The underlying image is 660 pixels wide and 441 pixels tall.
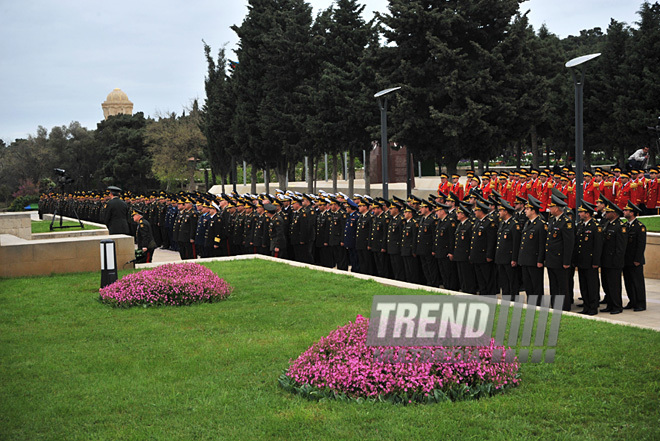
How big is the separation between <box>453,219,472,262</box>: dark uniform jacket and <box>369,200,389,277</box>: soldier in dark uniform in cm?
224

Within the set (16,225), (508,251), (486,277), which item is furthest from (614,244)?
(16,225)

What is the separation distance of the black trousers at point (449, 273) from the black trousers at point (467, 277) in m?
0.33

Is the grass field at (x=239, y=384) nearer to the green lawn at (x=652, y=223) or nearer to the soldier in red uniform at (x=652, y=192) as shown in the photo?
the green lawn at (x=652, y=223)

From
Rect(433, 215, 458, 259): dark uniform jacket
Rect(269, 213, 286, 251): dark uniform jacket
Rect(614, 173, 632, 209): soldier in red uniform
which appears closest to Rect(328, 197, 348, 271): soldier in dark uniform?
Rect(269, 213, 286, 251): dark uniform jacket

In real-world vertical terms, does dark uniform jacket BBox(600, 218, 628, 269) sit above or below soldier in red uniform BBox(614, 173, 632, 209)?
below

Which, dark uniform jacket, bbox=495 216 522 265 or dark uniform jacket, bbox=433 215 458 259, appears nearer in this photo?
dark uniform jacket, bbox=495 216 522 265

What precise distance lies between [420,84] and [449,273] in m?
17.4

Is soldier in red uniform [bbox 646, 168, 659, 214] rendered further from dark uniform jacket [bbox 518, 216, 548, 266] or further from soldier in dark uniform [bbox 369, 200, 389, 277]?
dark uniform jacket [bbox 518, 216, 548, 266]

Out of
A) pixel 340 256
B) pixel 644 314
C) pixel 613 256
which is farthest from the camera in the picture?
pixel 340 256

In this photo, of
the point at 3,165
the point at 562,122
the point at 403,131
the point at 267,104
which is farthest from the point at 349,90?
the point at 3,165

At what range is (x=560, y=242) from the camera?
1100 cm

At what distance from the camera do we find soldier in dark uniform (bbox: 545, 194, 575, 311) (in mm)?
10961

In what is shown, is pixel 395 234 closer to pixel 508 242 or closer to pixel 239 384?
pixel 508 242

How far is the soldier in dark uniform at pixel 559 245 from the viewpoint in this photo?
36.0 ft
